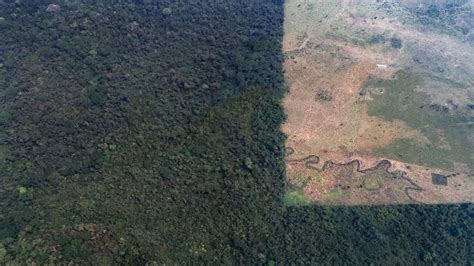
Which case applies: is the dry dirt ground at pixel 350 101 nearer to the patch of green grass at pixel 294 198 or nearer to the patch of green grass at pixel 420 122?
the patch of green grass at pixel 294 198

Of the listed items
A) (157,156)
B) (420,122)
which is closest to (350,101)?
(420,122)

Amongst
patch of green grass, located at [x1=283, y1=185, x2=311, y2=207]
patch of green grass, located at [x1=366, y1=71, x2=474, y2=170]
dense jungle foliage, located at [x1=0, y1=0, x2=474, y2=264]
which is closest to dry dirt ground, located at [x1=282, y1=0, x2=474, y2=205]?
→ patch of green grass, located at [x1=283, y1=185, x2=311, y2=207]

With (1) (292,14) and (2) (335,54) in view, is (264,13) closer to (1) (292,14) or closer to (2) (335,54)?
(1) (292,14)

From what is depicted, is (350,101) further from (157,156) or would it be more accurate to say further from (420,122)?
(157,156)

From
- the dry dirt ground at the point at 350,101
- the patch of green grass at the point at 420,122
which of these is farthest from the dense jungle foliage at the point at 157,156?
the patch of green grass at the point at 420,122

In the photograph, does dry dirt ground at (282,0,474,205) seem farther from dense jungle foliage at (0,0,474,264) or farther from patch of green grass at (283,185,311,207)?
dense jungle foliage at (0,0,474,264)

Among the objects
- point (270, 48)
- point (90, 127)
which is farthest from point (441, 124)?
point (90, 127)
